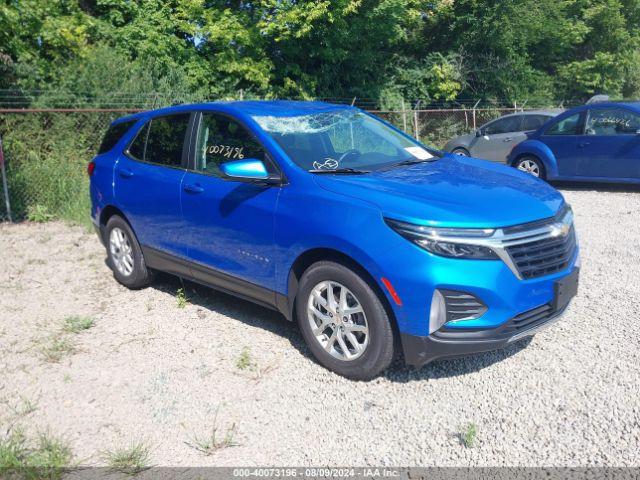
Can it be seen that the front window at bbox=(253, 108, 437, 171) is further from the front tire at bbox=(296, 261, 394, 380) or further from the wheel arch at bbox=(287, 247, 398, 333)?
the front tire at bbox=(296, 261, 394, 380)

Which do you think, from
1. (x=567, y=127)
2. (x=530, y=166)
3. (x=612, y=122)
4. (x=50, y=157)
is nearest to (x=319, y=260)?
(x=612, y=122)

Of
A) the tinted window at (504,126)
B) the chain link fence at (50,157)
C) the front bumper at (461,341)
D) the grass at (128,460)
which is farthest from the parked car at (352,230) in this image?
the tinted window at (504,126)


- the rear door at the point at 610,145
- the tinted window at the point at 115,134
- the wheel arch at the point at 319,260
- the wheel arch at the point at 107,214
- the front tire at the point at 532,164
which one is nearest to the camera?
the wheel arch at the point at 319,260

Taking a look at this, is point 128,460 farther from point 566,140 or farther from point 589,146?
point 566,140

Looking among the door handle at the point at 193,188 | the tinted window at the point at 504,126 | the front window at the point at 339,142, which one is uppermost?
the front window at the point at 339,142

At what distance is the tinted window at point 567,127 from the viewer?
34.9 ft

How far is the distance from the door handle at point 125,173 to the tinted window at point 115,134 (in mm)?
507

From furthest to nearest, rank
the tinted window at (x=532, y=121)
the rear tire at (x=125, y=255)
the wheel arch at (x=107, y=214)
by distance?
the tinted window at (x=532, y=121) → the wheel arch at (x=107, y=214) → the rear tire at (x=125, y=255)

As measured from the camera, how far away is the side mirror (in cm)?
412

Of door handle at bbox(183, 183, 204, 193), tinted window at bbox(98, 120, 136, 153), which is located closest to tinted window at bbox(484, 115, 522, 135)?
tinted window at bbox(98, 120, 136, 153)

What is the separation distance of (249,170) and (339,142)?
86 centimetres

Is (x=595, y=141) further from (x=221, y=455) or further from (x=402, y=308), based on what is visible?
(x=221, y=455)

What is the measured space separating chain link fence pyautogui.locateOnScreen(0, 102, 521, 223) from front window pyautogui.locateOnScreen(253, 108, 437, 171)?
5878 mm

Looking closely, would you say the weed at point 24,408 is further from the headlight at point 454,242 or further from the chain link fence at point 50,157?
the chain link fence at point 50,157
